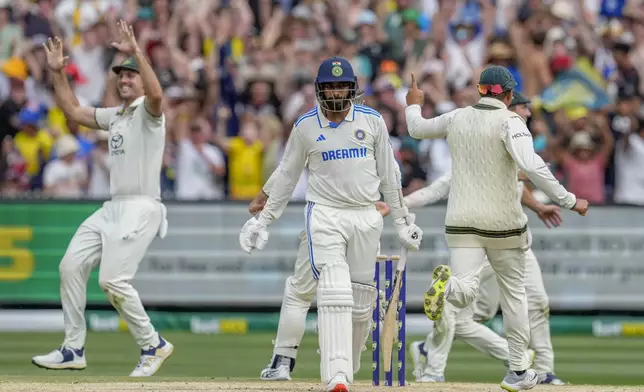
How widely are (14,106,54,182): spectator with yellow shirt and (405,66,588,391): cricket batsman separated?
30.1ft

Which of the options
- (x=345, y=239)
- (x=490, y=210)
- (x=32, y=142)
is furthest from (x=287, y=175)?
(x=32, y=142)

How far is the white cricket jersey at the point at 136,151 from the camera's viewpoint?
12688mm

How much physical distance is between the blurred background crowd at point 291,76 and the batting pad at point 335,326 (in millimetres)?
7484

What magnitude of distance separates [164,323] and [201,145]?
2396mm

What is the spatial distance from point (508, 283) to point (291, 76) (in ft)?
31.4

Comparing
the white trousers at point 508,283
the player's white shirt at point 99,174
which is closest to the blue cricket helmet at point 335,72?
the white trousers at point 508,283

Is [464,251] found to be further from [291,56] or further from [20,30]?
[20,30]

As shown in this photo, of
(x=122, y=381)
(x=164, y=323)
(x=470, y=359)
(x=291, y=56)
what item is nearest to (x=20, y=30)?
(x=291, y=56)

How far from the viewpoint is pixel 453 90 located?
1994 cm

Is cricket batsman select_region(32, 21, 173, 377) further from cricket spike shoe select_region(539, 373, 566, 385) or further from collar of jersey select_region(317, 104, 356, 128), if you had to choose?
cricket spike shoe select_region(539, 373, 566, 385)

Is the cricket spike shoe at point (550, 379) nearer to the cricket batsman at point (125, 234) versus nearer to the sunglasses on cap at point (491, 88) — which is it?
the sunglasses on cap at point (491, 88)

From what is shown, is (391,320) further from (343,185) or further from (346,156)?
(346,156)

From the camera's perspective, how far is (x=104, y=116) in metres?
13.0

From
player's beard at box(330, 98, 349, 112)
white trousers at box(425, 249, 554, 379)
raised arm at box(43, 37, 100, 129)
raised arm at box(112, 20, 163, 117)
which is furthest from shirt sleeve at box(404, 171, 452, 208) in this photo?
raised arm at box(43, 37, 100, 129)
